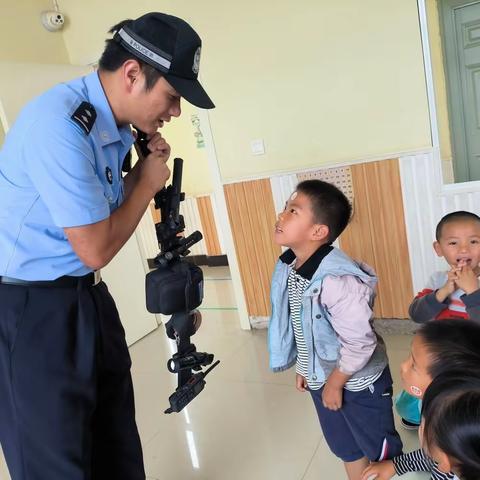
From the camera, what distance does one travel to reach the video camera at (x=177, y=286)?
1.12 m

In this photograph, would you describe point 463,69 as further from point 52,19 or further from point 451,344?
point 52,19

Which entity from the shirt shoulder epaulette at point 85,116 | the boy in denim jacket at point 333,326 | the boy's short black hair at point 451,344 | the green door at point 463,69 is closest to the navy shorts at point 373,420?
the boy in denim jacket at point 333,326

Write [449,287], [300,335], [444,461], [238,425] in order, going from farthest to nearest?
[238,425] → [449,287] → [300,335] → [444,461]

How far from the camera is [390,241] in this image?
94.3 inches

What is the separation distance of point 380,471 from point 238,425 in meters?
0.92

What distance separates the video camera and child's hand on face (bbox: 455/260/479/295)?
2.77 ft

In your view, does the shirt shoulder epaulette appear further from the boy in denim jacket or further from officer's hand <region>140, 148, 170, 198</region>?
the boy in denim jacket

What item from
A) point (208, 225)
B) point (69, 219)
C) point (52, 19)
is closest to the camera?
point (69, 219)

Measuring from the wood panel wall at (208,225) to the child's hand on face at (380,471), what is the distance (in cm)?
389

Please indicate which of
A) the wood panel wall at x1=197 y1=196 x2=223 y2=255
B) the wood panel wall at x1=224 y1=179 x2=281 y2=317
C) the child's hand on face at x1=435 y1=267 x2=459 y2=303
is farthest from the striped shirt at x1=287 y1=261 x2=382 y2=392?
the wood panel wall at x1=197 y1=196 x2=223 y2=255

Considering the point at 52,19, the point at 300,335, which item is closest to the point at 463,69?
the point at 300,335

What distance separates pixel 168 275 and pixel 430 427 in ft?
2.20

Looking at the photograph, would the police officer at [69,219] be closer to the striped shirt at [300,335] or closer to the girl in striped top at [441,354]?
the striped shirt at [300,335]

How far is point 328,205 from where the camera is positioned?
49.9 inches
